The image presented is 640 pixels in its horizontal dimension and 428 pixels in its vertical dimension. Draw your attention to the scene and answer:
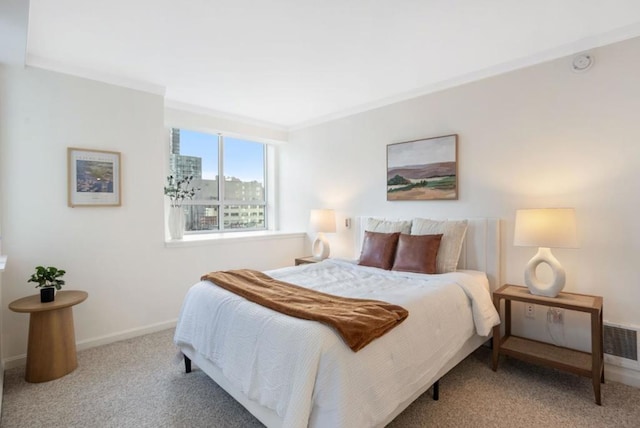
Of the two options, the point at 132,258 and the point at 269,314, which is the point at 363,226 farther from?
the point at 132,258

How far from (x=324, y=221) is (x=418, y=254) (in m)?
1.46

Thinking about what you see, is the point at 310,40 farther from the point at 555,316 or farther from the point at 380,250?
the point at 555,316

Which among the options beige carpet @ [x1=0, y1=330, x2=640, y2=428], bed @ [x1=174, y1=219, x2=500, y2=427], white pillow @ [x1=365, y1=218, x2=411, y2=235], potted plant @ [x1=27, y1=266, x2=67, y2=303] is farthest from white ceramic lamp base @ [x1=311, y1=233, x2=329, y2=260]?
potted plant @ [x1=27, y1=266, x2=67, y2=303]

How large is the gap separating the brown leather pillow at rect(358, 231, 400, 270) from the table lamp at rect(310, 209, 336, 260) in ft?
2.78

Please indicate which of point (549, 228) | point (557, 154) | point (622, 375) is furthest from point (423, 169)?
point (622, 375)

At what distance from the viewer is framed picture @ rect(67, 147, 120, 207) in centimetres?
280

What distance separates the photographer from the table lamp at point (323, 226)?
155 inches

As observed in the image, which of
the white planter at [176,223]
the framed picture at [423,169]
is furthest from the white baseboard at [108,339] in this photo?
the framed picture at [423,169]

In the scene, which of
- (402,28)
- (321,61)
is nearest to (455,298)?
(402,28)

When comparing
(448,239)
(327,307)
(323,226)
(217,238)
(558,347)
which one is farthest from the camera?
(323,226)

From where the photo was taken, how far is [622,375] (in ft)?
7.37

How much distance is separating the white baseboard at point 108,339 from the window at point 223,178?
4.20 feet

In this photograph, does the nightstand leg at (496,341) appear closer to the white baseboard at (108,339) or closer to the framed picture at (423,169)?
the framed picture at (423,169)

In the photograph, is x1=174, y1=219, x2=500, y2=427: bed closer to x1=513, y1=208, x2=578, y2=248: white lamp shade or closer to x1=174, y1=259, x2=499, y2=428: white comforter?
x1=174, y1=259, x2=499, y2=428: white comforter
